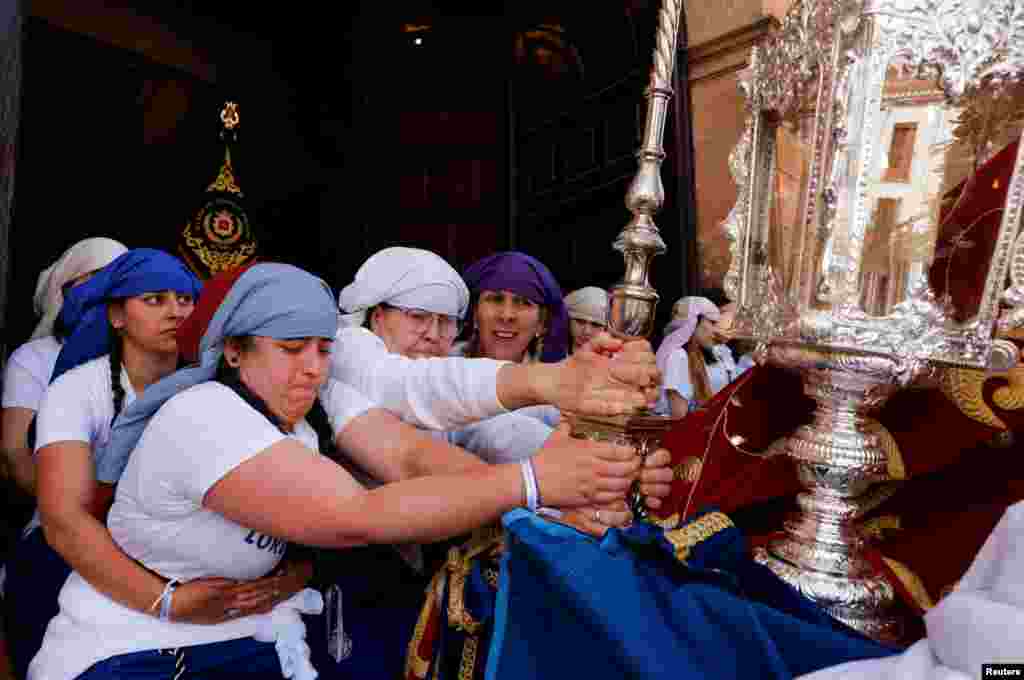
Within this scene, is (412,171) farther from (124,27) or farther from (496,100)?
(124,27)

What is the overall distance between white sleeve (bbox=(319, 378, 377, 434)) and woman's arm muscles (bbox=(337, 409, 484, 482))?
0.5 inches

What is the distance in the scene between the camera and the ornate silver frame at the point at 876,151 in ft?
2.83

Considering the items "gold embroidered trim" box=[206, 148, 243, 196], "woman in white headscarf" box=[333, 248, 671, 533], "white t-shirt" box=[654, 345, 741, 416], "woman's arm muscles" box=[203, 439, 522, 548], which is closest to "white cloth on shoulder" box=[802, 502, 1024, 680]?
"woman's arm muscles" box=[203, 439, 522, 548]

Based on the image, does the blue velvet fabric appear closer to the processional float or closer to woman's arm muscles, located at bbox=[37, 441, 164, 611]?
the processional float

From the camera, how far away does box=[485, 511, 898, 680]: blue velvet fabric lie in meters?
0.69

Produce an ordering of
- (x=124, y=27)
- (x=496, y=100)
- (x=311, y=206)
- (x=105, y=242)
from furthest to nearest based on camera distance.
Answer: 1. (x=311, y=206)
2. (x=496, y=100)
3. (x=124, y=27)
4. (x=105, y=242)

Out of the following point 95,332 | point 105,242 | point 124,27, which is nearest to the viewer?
point 95,332

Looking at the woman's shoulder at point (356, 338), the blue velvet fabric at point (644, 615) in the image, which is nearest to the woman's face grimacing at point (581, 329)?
the woman's shoulder at point (356, 338)

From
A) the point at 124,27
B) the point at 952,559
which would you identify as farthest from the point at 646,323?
the point at 124,27

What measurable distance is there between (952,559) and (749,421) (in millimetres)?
355

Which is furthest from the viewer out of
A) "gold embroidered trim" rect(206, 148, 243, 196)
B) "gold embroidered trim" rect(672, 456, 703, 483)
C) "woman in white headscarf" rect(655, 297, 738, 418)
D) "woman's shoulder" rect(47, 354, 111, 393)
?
"gold embroidered trim" rect(206, 148, 243, 196)

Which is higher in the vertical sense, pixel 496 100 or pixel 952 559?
pixel 496 100

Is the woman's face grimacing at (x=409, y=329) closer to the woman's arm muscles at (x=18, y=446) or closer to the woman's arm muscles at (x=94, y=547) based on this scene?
the woman's arm muscles at (x=94, y=547)

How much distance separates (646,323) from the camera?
3.21 feet
